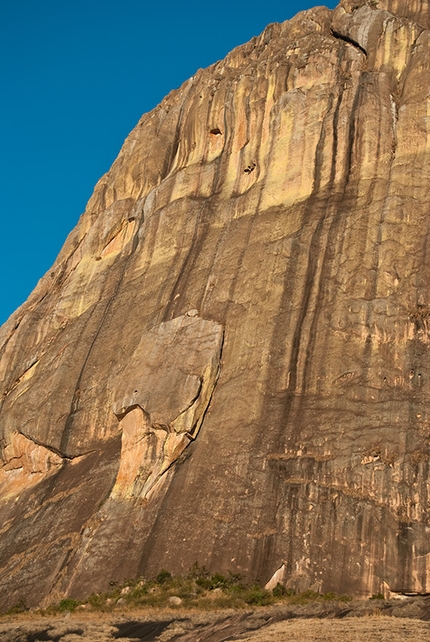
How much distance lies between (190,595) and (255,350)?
9161 mm

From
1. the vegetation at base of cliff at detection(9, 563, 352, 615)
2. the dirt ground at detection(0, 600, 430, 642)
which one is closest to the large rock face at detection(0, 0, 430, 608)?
the vegetation at base of cliff at detection(9, 563, 352, 615)

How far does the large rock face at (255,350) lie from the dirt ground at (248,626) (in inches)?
116

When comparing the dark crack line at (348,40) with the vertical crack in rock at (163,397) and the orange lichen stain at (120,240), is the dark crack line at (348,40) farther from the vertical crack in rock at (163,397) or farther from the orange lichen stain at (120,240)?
the vertical crack in rock at (163,397)

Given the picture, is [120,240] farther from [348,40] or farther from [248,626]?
[248,626]

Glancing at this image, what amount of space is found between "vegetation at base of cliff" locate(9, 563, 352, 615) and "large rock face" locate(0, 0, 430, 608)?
55 centimetres

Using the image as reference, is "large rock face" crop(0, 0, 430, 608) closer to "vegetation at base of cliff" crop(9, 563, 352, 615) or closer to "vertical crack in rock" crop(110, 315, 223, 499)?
"vertical crack in rock" crop(110, 315, 223, 499)

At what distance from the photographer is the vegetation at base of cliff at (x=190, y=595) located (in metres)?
24.5

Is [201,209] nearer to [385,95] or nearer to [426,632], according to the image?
[385,95]

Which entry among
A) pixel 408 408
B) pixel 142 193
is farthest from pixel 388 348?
pixel 142 193

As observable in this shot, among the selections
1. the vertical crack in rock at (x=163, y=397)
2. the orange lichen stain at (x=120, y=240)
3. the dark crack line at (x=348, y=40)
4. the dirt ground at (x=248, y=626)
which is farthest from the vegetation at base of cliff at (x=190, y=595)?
the dark crack line at (x=348, y=40)

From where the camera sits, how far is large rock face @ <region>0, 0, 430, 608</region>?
2716 centimetres

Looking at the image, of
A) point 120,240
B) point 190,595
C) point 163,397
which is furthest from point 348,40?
point 190,595

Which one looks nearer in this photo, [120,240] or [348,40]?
[348,40]

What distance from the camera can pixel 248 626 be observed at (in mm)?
21469
